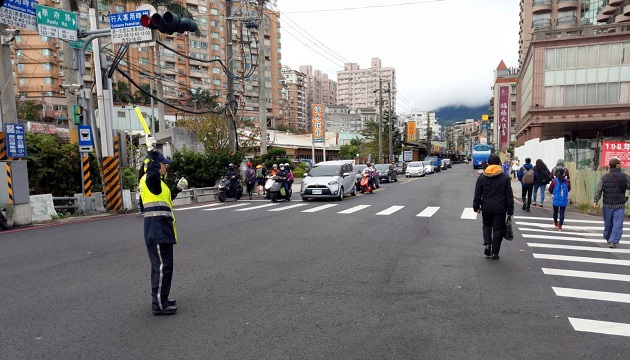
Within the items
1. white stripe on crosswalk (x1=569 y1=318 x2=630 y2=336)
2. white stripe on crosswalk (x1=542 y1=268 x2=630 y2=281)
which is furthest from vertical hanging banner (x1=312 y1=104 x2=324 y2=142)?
white stripe on crosswalk (x1=569 y1=318 x2=630 y2=336)

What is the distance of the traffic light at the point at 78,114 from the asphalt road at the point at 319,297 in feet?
17.1

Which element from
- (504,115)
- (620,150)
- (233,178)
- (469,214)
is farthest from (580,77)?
(504,115)

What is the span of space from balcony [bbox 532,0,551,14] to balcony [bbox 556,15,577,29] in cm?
Answer: 378

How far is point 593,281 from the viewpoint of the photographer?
6.53 meters

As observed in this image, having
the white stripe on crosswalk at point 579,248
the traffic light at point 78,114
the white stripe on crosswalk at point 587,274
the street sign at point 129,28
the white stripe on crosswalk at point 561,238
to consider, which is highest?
the street sign at point 129,28

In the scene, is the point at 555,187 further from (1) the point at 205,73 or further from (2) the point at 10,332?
(1) the point at 205,73

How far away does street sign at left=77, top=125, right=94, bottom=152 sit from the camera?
47.7 ft

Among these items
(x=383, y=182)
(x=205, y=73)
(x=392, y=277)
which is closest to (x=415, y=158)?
(x=205, y=73)

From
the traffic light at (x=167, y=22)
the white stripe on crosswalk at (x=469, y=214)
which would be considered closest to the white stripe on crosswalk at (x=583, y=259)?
the white stripe on crosswalk at (x=469, y=214)

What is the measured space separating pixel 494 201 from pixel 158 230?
19.2ft

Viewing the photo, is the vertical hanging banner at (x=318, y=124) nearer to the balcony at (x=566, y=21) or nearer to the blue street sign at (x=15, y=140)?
the blue street sign at (x=15, y=140)

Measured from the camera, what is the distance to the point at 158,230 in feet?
16.8

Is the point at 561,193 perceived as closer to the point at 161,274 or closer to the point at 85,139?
the point at 161,274

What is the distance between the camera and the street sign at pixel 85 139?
14531mm
